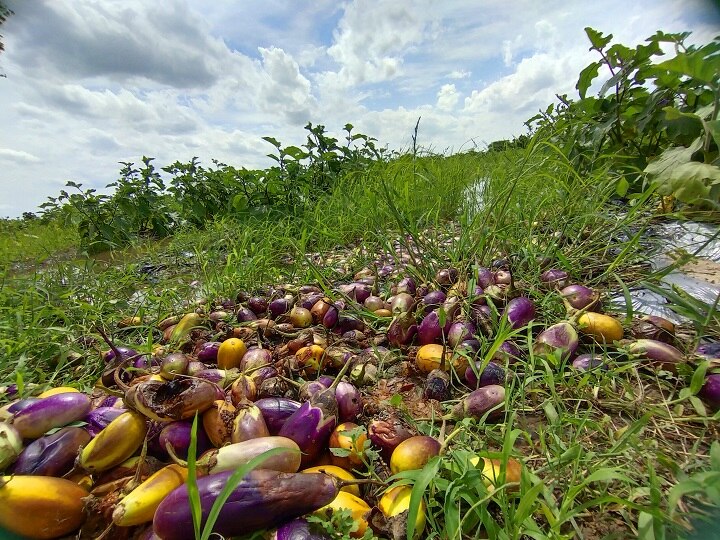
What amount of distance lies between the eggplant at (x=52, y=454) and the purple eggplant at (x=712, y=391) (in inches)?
68.0

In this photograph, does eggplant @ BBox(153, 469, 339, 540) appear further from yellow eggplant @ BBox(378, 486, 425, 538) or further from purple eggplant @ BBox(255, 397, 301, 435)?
purple eggplant @ BBox(255, 397, 301, 435)

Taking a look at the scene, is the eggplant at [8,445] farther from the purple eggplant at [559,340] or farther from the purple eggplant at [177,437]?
the purple eggplant at [559,340]

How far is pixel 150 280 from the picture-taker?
2842 mm

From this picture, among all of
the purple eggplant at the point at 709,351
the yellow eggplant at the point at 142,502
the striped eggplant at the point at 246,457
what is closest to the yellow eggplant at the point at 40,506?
the yellow eggplant at the point at 142,502

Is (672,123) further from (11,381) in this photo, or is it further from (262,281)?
(11,381)

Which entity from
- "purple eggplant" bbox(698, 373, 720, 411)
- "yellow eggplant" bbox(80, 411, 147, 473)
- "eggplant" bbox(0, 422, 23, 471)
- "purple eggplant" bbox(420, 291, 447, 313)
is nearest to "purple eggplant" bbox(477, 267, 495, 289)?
"purple eggplant" bbox(420, 291, 447, 313)

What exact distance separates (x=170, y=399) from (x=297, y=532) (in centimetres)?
49

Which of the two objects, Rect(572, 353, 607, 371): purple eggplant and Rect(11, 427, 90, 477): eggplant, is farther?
Rect(572, 353, 607, 371): purple eggplant

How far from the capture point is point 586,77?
3.15 meters

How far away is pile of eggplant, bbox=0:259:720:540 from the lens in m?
0.83

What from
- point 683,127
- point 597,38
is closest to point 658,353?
point 683,127

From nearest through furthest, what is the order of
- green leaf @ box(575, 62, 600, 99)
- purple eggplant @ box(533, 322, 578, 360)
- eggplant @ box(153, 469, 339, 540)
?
eggplant @ box(153, 469, 339, 540), purple eggplant @ box(533, 322, 578, 360), green leaf @ box(575, 62, 600, 99)

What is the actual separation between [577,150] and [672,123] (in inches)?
33.1

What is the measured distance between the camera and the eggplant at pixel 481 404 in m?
1.16
